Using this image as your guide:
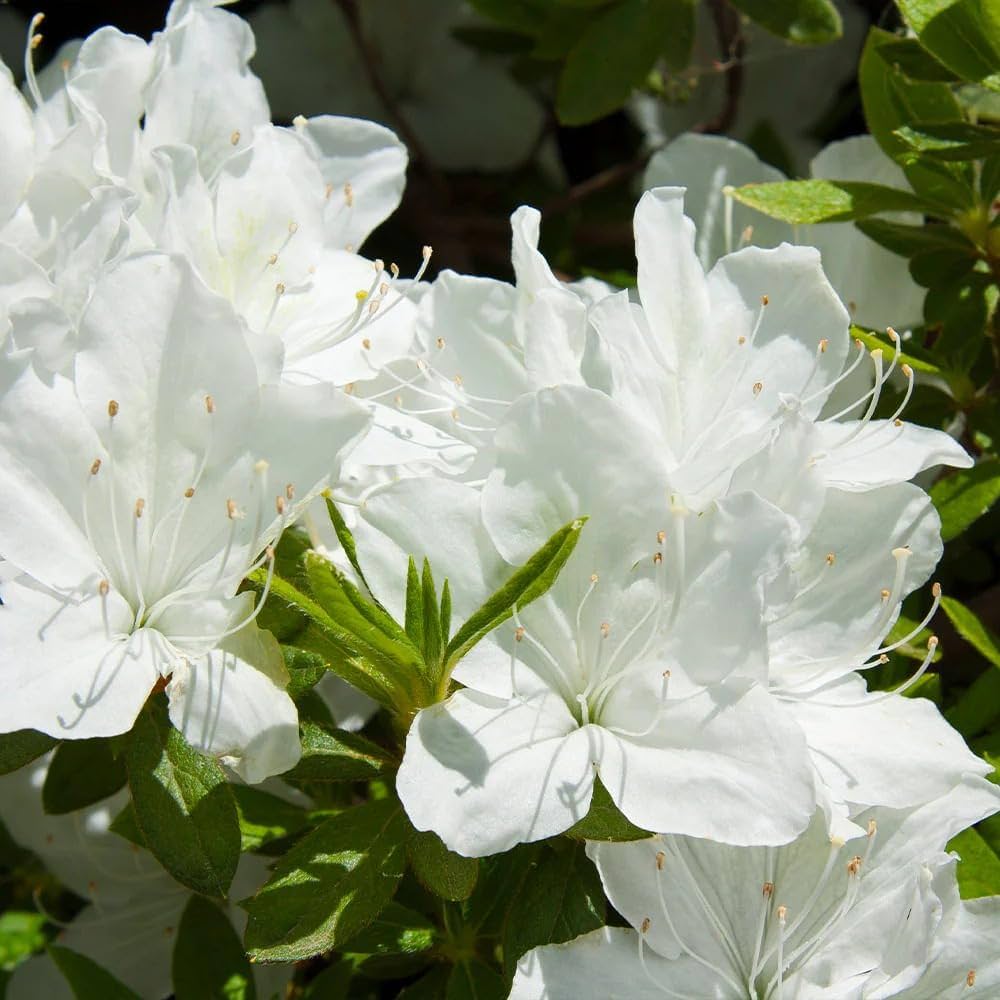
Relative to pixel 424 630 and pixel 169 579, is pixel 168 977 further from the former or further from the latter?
pixel 424 630

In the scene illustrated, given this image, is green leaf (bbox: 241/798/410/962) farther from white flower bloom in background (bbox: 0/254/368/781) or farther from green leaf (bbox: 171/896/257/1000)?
green leaf (bbox: 171/896/257/1000)

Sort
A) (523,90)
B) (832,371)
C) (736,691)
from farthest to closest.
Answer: (523,90)
(832,371)
(736,691)

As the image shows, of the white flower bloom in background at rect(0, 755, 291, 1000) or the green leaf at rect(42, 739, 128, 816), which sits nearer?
the green leaf at rect(42, 739, 128, 816)

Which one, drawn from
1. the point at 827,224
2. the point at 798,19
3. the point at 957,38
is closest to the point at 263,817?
the point at 827,224

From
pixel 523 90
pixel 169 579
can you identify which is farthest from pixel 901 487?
pixel 523 90

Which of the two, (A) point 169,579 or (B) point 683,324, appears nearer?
(A) point 169,579

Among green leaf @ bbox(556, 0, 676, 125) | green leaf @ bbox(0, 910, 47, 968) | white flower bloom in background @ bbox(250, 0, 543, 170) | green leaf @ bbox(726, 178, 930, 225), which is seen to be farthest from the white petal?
white flower bloom in background @ bbox(250, 0, 543, 170)
